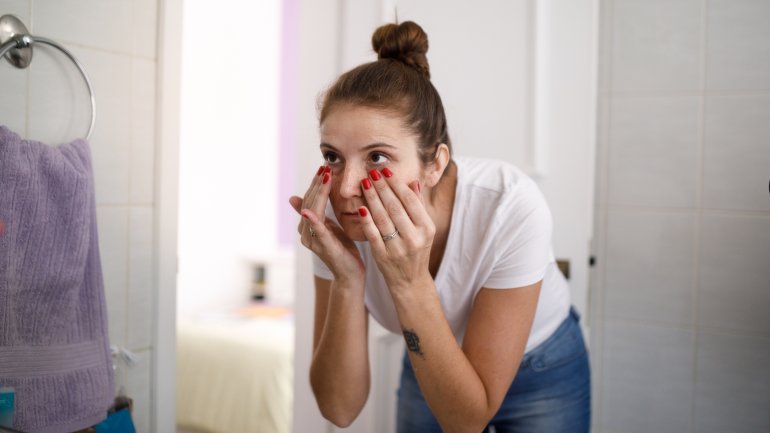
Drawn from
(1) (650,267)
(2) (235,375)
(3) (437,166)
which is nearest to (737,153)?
(1) (650,267)

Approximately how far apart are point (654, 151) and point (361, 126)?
1.80 feet

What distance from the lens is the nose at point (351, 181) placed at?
61cm

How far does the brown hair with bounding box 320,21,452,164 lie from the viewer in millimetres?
656

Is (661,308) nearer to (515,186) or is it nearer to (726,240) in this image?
(726,240)

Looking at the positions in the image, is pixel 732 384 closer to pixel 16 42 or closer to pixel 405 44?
pixel 405 44

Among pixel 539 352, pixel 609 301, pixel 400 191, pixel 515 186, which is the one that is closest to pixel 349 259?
pixel 400 191

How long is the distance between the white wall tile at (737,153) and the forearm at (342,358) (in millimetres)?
583

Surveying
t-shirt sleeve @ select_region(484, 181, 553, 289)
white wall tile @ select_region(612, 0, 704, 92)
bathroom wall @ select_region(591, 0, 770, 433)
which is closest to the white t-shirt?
t-shirt sleeve @ select_region(484, 181, 553, 289)

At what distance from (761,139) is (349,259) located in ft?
2.05

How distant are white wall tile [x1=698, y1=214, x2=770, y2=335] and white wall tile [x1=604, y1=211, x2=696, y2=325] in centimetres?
2

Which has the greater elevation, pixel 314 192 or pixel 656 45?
pixel 656 45

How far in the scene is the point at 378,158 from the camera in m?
0.63

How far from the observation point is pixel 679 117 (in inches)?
34.7

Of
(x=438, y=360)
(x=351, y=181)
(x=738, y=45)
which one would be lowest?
(x=438, y=360)
